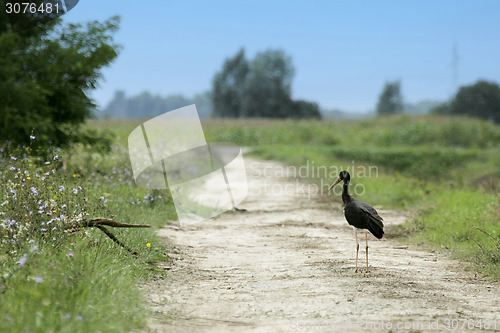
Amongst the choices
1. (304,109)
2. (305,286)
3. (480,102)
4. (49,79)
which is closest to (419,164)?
(49,79)

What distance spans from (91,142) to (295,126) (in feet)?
93.9

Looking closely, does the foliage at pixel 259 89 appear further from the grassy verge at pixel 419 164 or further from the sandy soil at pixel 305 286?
the sandy soil at pixel 305 286

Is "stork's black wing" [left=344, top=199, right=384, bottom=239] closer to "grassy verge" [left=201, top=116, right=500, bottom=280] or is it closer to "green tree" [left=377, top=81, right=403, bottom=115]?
"grassy verge" [left=201, top=116, right=500, bottom=280]

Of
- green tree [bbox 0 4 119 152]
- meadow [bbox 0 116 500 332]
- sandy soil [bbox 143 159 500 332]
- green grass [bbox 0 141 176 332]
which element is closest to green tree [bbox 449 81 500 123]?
meadow [bbox 0 116 500 332]

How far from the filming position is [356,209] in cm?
605

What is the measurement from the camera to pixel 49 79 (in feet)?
39.7

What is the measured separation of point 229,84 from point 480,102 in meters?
32.3

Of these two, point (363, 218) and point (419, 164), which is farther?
point (419, 164)

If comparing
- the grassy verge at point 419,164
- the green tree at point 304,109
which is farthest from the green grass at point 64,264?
the green tree at point 304,109

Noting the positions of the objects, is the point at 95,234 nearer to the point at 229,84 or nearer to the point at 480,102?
the point at 480,102

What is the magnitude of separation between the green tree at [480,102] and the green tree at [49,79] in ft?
169

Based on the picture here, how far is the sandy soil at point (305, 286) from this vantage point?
4.51 m

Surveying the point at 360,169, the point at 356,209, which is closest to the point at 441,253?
the point at 356,209

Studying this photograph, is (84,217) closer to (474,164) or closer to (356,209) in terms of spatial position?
(356,209)
